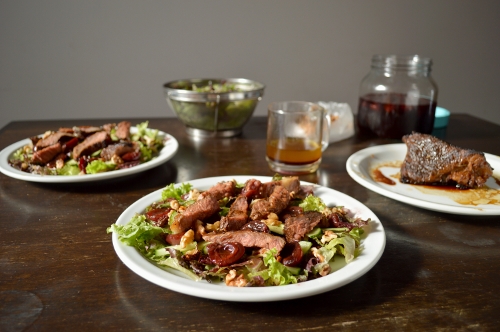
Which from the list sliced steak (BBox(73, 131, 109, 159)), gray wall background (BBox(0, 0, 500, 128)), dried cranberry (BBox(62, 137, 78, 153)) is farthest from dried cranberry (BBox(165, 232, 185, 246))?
gray wall background (BBox(0, 0, 500, 128))

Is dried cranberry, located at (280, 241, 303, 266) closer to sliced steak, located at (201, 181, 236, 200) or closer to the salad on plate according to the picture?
sliced steak, located at (201, 181, 236, 200)

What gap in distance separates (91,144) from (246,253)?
4.43ft

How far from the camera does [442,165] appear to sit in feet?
6.72

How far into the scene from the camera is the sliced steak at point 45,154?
86.7 inches

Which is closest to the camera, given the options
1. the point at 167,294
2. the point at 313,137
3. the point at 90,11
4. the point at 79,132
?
the point at 167,294

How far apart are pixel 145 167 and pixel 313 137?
0.89 meters

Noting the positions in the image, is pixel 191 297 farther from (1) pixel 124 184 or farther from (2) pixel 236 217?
(1) pixel 124 184

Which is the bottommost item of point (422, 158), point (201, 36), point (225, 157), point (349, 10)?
point (225, 157)

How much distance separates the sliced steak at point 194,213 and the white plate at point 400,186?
70 cm

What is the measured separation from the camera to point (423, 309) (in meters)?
1.15

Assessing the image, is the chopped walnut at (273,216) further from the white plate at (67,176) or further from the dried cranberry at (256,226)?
the white plate at (67,176)

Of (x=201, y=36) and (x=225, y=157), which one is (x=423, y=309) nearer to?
(x=225, y=157)

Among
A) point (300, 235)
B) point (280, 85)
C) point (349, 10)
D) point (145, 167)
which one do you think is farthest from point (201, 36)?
point (300, 235)

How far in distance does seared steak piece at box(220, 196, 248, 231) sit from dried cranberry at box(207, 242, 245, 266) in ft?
0.46
